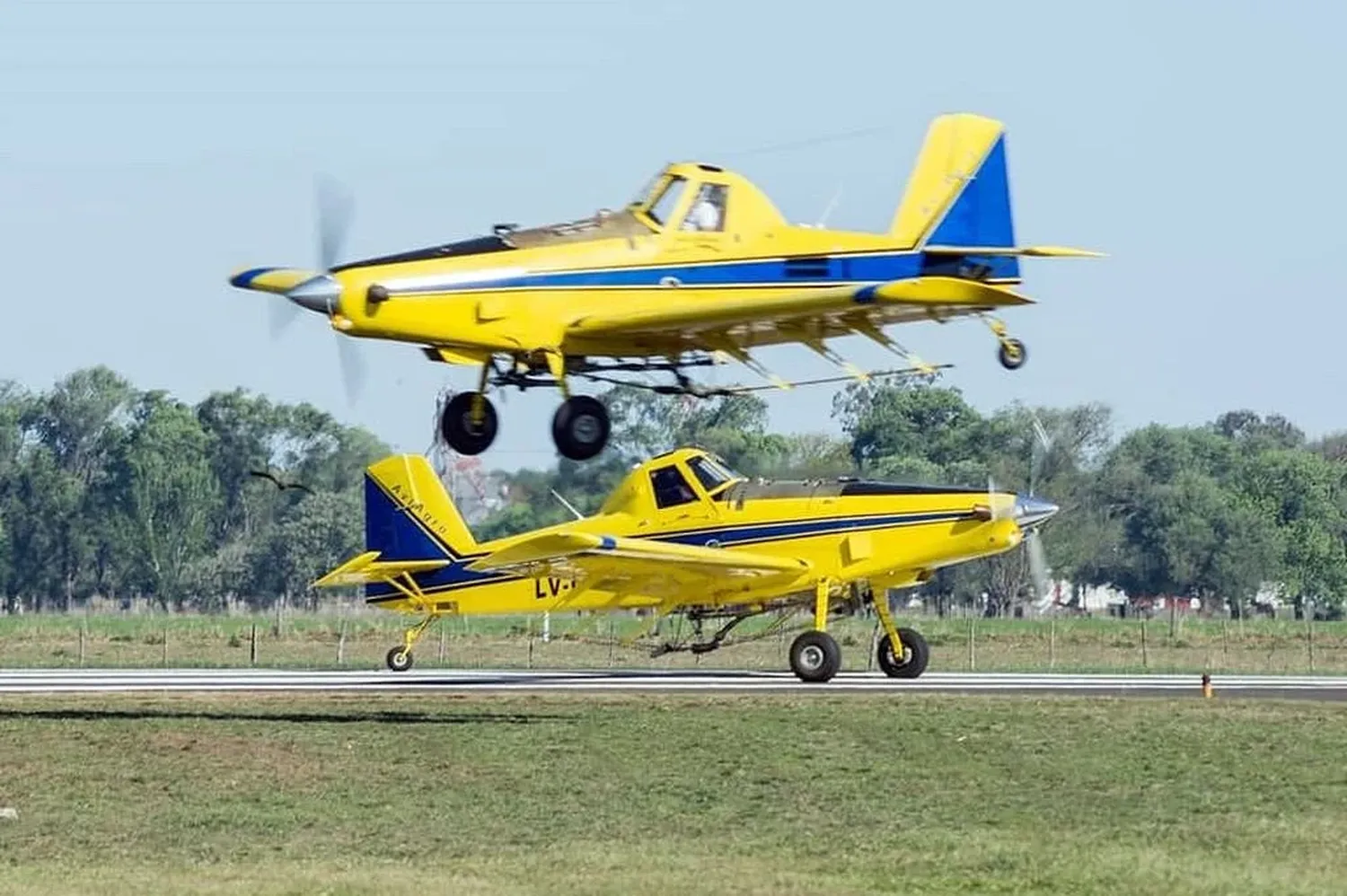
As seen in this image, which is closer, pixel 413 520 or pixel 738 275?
pixel 738 275

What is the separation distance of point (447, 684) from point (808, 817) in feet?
58.9

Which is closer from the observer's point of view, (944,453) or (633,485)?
(633,485)

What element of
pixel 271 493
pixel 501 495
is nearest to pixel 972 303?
pixel 501 495

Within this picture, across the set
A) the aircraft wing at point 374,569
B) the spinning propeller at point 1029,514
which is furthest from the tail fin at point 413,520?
the spinning propeller at point 1029,514

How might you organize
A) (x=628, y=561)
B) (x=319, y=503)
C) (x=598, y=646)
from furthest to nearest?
(x=319, y=503) < (x=598, y=646) < (x=628, y=561)

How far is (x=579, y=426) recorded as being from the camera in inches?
918

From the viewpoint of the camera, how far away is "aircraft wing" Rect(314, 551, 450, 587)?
49156 mm

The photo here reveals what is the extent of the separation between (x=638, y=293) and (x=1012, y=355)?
139 inches

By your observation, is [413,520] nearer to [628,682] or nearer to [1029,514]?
[628,682]

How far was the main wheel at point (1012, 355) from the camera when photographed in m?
23.7

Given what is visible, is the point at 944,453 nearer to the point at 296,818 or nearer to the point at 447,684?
the point at 447,684

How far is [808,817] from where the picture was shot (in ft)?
84.6

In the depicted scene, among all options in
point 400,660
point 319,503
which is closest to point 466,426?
point 400,660

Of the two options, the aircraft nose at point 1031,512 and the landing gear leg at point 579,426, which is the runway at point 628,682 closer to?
the aircraft nose at point 1031,512
